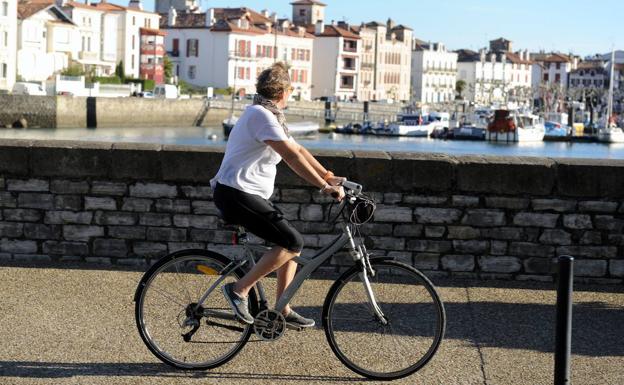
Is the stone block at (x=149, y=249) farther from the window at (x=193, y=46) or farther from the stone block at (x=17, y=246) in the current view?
the window at (x=193, y=46)

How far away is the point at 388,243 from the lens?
32.2ft

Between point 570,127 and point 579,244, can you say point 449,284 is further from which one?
point 570,127

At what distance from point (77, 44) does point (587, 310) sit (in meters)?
117

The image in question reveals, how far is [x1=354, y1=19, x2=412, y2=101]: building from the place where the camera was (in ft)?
525

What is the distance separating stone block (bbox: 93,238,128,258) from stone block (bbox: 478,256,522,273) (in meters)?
2.89

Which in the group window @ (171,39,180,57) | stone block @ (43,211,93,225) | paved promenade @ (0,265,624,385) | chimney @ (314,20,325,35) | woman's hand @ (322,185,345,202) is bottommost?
paved promenade @ (0,265,624,385)

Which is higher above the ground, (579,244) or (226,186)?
(226,186)

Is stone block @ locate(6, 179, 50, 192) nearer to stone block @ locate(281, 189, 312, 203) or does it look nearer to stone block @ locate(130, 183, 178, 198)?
stone block @ locate(130, 183, 178, 198)

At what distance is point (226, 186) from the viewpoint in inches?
253

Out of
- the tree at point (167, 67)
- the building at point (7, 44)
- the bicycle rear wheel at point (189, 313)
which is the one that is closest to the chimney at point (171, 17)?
the tree at point (167, 67)

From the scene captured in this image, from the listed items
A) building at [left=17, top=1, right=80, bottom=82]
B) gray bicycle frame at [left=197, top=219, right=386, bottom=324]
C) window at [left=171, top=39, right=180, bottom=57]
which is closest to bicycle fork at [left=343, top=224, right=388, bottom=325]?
gray bicycle frame at [left=197, top=219, right=386, bottom=324]

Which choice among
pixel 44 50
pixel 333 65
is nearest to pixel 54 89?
pixel 44 50

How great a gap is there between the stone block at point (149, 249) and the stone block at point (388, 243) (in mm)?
1700

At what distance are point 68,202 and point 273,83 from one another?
13.4 feet
